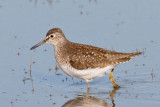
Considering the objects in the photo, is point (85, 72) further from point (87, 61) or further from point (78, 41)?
point (78, 41)

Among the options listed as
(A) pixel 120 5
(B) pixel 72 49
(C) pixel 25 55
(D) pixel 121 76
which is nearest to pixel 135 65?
(D) pixel 121 76

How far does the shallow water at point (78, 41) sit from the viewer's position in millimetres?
11219

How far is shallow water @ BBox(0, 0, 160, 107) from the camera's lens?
1122 centimetres

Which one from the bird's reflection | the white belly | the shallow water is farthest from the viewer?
the white belly

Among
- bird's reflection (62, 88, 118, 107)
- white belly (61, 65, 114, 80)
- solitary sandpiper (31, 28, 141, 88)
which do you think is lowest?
bird's reflection (62, 88, 118, 107)

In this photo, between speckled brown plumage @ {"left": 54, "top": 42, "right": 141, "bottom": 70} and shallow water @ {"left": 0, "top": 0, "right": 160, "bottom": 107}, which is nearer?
shallow water @ {"left": 0, "top": 0, "right": 160, "bottom": 107}

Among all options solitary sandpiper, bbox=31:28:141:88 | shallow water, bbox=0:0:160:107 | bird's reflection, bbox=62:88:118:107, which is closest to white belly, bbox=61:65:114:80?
solitary sandpiper, bbox=31:28:141:88

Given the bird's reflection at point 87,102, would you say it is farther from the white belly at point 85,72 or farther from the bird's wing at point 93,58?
the bird's wing at point 93,58

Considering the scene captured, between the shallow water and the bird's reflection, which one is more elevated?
the shallow water

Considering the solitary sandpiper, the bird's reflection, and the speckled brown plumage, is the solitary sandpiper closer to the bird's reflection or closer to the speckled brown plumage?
the speckled brown plumage

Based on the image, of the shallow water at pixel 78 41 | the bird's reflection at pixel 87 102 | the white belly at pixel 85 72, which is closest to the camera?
the bird's reflection at pixel 87 102

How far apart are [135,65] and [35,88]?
10.3 ft

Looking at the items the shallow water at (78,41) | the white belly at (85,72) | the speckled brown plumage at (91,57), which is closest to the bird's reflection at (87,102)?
the shallow water at (78,41)

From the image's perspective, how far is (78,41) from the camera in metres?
15.1
